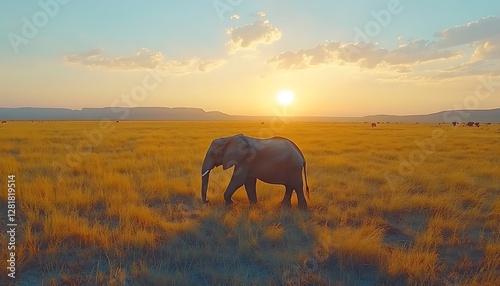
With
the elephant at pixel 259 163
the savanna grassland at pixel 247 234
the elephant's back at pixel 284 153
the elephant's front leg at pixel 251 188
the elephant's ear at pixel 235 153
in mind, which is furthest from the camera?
the elephant's front leg at pixel 251 188

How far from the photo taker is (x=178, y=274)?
4.09 m

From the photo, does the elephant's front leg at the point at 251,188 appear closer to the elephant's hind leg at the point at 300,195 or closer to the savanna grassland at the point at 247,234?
the savanna grassland at the point at 247,234

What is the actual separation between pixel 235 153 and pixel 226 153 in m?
0.21

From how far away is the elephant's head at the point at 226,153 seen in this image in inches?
265

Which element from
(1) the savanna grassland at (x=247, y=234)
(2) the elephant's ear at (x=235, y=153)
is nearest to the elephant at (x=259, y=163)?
(2) the elephant's ear at (x=235, y=153)

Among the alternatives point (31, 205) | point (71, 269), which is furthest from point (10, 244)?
point (31, 205)

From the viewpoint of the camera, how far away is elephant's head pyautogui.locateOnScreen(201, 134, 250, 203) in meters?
6.72

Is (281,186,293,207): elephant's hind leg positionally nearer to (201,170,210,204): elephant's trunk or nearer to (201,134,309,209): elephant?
(201,134,309,209): elephant

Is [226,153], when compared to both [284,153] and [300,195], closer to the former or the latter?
[284,153]

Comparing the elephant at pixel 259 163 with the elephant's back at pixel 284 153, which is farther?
the elephant's back at pixel 284 153

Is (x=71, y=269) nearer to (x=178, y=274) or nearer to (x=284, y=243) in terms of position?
(x=178, y=274)

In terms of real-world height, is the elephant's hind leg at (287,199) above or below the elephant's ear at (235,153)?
below

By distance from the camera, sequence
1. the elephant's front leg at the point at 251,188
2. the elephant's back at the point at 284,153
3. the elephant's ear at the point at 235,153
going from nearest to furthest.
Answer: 1. the elephant's ear at the point at 235,153
2. the elephant's back at the point at 284,153
3. the elephant's front leg at the point at 251,188

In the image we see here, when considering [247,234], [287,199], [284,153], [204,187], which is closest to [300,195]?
[287,199]
